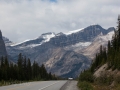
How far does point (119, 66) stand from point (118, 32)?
Answer: 34793 mm

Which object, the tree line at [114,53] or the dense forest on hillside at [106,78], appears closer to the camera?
the dense forest on hillside at [106,78]

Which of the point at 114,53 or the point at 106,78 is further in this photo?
the point at 114,53

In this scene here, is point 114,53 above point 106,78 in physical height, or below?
above

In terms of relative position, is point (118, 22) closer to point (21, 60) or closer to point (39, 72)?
point (21, 60)

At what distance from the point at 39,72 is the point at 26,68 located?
2869 centimetres

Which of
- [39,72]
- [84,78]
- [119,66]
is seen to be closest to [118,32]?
[84,78]

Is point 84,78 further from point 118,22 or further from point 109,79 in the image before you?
point 118,22

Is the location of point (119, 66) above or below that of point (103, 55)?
below

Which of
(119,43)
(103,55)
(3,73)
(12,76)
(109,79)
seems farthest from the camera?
(103,55)

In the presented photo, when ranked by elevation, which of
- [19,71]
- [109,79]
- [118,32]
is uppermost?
[118,32]

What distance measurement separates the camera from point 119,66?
5991 centimetres

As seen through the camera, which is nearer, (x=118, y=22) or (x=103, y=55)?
(x=118, y=22)

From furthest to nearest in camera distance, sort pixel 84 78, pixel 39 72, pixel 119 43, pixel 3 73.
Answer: pixel 39 72 → pixel 3 73 → pixel 119 43 → pixel 84 78

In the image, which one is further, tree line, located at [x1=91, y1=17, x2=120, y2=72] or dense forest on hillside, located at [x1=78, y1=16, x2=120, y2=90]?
tree line, located at [x1=91, y1=17, x2=120, y2=72]
